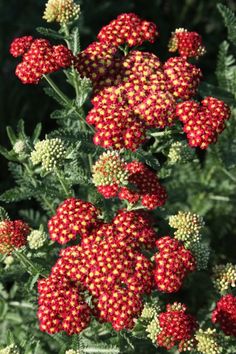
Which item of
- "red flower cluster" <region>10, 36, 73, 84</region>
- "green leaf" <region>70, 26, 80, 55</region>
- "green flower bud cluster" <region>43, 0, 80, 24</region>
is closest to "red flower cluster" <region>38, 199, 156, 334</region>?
"red flower cluster" <region>10, 36, 73, 84</region>

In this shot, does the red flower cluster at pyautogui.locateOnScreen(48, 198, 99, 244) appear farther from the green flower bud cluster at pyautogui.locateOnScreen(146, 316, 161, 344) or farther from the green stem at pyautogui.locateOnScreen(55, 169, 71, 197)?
the green flower bud cluster at pyautogui.locateOnScreen(146, 316, 161, 344)

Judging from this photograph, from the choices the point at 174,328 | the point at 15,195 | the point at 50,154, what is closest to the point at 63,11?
the point at 50,154

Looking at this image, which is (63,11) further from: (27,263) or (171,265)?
(171,265)

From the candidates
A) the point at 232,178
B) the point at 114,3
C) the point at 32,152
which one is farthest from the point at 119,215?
the point at 114,3

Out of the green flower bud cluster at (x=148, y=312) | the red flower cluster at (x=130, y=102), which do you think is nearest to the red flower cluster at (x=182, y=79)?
the red flower cluster at (x=130, y=102)

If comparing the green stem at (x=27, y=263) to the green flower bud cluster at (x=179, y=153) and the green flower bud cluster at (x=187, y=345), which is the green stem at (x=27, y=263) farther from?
the green flower bud cluster at (x=179, y=153)

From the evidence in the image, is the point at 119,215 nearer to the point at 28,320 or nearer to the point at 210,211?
the point at 28,320

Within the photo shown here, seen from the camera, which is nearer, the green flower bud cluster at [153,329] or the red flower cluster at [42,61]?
the green flower bud cluster at [153,329]
